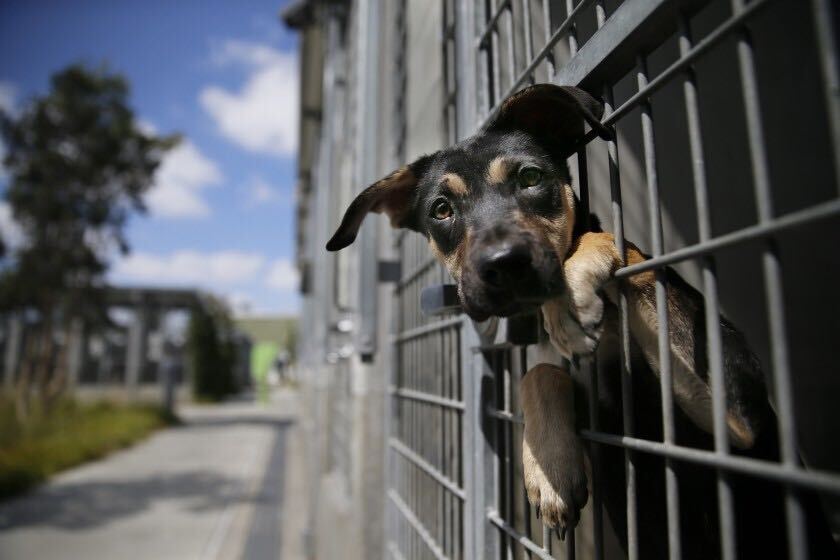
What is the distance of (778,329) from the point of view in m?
0.68

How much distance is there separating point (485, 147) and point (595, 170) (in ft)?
3.11

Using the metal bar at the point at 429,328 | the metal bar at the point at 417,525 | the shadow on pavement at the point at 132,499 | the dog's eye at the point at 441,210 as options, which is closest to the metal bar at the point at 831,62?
the dog's eye at the point at 441,210

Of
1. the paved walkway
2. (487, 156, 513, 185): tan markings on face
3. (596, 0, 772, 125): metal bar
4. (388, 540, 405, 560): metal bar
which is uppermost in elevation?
(487, 156, 513, 185): tan markings on face

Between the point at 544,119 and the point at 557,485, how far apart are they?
0.94 m

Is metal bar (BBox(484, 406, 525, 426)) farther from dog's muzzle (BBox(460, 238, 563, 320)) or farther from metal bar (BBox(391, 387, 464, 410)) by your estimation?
dog's muzzle (BBox(460, 238, 563, 320))

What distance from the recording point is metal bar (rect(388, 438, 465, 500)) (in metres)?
1.91

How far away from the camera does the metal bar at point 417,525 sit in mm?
2047

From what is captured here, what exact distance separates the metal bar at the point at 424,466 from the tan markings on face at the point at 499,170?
105 cm

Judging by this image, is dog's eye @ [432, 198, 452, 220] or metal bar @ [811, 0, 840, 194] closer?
metal bar @ [811, 0, 840, 194]

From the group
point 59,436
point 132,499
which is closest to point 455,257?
point 132,499

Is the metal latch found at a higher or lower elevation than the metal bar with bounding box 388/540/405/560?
higher

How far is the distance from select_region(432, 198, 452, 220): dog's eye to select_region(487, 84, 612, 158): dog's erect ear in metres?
0.25

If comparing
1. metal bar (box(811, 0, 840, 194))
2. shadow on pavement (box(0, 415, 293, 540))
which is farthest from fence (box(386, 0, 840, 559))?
shadow on pavement (box(0, 415, 293, 540))

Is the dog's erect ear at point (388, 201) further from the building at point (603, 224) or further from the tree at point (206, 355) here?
the tree at point (206, 355)
